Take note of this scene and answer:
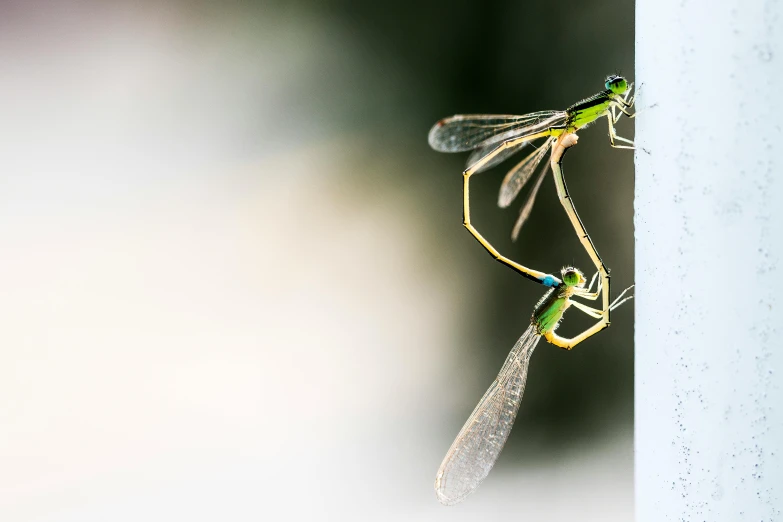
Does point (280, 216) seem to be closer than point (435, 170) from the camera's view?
Yes

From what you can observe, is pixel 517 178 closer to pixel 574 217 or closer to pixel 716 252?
pixel 574 217

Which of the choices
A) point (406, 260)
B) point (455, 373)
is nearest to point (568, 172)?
point (406, 260)

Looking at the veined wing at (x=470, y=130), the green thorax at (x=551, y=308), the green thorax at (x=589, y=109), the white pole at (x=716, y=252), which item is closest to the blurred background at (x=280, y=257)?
the veined wing at (x=470, y=130)

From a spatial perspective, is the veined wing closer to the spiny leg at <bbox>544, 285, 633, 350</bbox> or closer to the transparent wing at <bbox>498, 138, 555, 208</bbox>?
the transparent wing at <bbox>498, 138, 555, 208</bbox>

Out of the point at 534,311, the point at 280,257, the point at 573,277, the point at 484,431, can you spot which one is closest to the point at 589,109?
the point at 573,277

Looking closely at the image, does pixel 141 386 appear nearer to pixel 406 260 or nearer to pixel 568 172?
pixel 406 260

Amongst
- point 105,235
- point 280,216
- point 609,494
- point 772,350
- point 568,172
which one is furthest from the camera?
point 609,494
